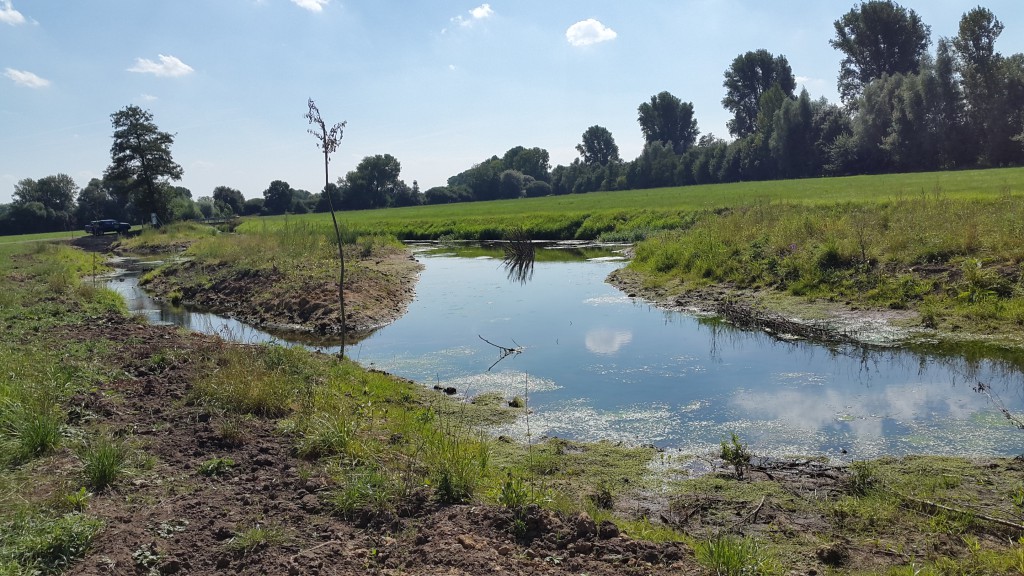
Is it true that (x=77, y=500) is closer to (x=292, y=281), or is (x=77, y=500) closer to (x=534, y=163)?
(x=292, y=281)

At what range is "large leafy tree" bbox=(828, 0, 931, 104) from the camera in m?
89.1

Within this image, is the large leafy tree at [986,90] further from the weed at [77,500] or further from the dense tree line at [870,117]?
the weed at [77,500]

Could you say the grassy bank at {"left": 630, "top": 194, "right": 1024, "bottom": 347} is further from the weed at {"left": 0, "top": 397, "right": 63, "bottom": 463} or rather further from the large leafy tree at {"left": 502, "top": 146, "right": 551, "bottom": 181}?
the large leafy tree at {"left": 502, "top": 146, "right": 551, "bottom": 181}

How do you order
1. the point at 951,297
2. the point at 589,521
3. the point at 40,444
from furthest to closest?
the point at 951,297 < the point at 40,444 < the point at 589,521

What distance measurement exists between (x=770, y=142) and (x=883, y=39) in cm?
2422

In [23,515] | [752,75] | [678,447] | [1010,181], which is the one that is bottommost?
[678,447]

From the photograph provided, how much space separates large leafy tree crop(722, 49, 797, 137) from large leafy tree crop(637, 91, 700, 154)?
57.6 ft

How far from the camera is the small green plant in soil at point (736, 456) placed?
7430 millimetres

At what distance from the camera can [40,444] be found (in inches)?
263

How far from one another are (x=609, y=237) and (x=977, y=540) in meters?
35.6

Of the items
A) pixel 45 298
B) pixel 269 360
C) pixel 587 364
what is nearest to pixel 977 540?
pixel 587 364

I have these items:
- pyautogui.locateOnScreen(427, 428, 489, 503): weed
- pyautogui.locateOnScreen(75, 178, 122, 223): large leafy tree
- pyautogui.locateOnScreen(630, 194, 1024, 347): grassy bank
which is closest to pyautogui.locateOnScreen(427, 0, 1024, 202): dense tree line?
pyautogui.locateOnScreen(75, 178, 122, 223): large leafy tree

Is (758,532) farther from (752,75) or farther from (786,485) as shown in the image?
(752,75)

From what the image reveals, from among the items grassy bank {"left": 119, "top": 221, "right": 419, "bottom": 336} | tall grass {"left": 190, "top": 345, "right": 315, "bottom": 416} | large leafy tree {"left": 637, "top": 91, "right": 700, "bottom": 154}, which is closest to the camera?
tall grass {"left": 190, "top": 345, "right": 315, "bottom": 416}
